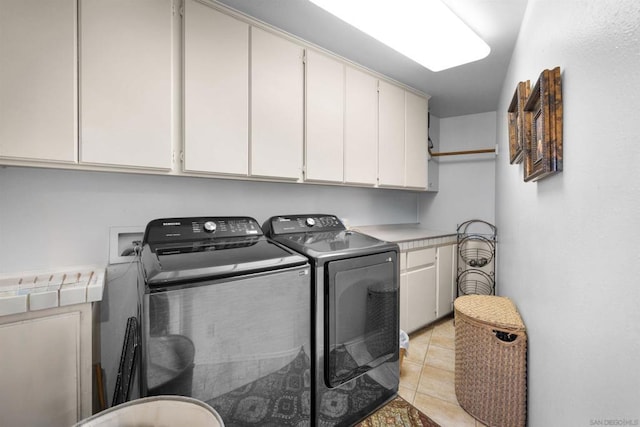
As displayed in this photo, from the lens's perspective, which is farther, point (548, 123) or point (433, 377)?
point (433, 377)

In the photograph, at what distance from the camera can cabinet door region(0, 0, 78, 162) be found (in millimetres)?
1124

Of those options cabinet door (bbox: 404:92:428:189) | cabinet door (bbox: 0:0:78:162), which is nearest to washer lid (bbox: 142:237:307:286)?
cabinet door (bbox: 0:0:78:162)

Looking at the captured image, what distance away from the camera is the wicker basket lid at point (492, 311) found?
5.24 feet

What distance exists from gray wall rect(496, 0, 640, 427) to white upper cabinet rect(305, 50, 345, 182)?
1.29m

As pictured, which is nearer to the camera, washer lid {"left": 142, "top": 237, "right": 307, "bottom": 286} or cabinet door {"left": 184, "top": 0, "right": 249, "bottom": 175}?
washer lid {"left": 142, "top": 237, "right": 307, "bottom": 286}

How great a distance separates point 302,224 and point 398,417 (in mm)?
1405

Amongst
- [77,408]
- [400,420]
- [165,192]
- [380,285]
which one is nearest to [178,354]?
[77,408]

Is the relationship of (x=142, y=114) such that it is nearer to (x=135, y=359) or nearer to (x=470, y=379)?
(x=135, y=359)

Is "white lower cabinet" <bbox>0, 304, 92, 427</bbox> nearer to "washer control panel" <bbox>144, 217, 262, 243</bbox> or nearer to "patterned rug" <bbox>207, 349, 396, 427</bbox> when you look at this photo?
"washer control panel" <bbox>144, 217, 262, 243</bbox>

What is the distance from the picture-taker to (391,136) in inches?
107

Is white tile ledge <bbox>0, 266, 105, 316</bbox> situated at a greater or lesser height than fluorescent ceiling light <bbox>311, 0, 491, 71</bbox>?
lesser

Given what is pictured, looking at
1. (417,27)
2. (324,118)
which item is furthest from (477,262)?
(417,27)

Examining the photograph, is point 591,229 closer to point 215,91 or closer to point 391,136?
point 215,91

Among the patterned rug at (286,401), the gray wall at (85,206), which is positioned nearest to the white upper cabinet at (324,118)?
the gray wall at (85,206)
